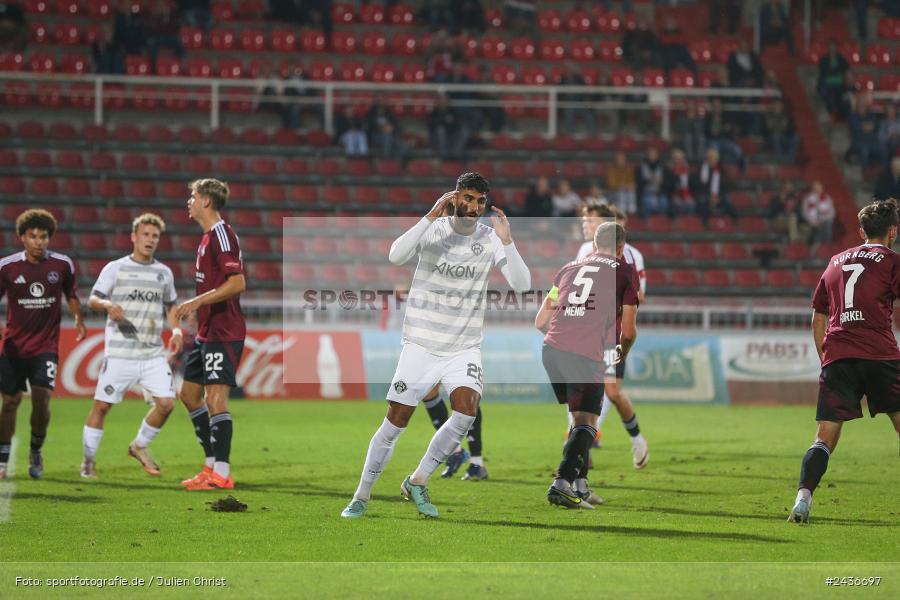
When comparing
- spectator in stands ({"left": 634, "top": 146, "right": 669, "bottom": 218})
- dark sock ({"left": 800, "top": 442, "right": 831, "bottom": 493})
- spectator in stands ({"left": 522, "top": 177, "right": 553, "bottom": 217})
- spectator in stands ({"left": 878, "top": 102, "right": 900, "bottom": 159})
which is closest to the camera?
dark sock ({"left": 800, "top": 442, "right": 831, "bottom": 493})

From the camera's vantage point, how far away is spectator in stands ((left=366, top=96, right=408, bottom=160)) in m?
27.8

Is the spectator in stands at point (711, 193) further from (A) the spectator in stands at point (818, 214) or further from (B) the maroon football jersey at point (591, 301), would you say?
(B) the maroon football jersey at point (591, 301)

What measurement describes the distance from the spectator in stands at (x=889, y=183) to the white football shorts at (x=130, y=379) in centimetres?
1860

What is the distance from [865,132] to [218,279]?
2171 cm

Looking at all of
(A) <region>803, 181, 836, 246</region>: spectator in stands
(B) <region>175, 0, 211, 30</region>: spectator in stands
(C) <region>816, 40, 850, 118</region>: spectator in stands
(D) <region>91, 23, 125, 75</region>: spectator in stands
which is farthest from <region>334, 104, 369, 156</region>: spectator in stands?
(C) <region>816, 40, 850, 118</region>: spectator in stands

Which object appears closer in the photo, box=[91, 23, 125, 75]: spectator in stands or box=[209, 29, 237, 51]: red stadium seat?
box=[91, 23, 125, 75]: spectator in stands

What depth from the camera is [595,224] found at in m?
12.0

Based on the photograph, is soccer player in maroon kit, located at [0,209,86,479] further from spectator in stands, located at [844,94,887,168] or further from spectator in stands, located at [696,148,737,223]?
spectator in stands, located at [844,94,887,168]

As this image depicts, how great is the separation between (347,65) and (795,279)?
1160cm

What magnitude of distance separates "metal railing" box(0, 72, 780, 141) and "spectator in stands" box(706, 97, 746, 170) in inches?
13.2

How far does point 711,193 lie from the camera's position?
27.1 meters

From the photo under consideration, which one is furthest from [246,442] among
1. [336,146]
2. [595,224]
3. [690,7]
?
[690,7]

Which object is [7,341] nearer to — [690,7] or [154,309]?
[154,309]

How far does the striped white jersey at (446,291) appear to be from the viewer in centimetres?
889
